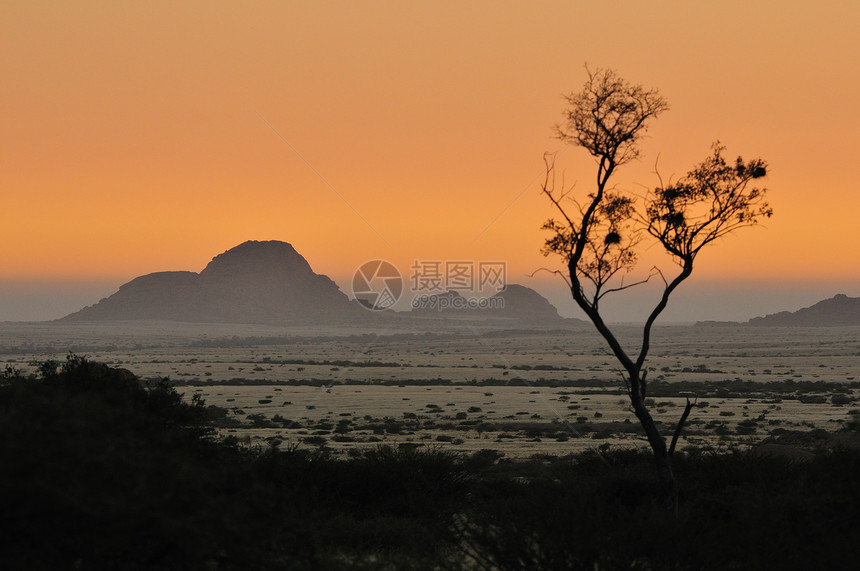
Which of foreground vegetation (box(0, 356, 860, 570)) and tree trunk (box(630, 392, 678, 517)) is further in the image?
tree trunk (box(630, 392, 678, 517))

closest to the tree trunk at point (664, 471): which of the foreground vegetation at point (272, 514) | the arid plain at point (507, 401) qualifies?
the foreground vegetation at point (272, 514)

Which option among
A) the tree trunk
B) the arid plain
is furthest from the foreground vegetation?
the arid plain

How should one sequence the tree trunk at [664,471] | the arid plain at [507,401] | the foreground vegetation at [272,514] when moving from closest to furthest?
the foreground vegetation at [272,514] < the tree trunk at [664,471] < the arid plain at [507,401]

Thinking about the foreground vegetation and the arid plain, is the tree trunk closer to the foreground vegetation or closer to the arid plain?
the foreground vegetation

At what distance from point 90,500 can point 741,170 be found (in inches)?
616

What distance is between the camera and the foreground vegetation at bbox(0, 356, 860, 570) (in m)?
7.63

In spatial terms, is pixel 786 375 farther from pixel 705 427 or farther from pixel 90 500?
pixel 90 500

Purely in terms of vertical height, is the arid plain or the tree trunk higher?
the tree trunk

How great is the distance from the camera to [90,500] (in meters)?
7.53

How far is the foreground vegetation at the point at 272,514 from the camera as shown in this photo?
25.0ft

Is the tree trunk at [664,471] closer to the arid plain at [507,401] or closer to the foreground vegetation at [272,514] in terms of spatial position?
the foreground vegetation at [272,514]

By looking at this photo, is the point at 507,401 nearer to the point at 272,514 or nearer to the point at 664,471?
the point at 664,471

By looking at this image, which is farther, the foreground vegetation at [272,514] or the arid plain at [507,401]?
the arid plain at [507,401]

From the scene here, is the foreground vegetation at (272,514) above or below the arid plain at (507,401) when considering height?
above
